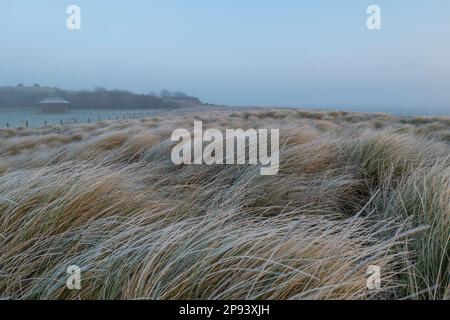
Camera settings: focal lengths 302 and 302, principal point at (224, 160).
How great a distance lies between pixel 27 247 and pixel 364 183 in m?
2.65

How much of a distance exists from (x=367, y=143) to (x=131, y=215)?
282cm

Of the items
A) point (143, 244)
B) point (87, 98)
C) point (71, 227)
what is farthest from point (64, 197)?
point (87, 98)

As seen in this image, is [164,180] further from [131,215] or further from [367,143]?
[367,143]

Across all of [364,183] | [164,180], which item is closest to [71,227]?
[164,180]

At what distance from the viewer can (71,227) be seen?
1819mm

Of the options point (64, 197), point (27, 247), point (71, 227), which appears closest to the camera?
point (27, 247)

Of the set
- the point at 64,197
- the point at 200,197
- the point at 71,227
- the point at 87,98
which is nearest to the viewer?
the point at 71,227

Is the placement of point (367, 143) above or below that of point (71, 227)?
above

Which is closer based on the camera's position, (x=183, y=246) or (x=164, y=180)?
(x=183, y=246)

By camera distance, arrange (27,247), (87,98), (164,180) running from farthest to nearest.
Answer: (87,98) < (164,180) < (27,247)

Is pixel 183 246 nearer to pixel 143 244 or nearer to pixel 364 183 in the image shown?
pixel 143 244
